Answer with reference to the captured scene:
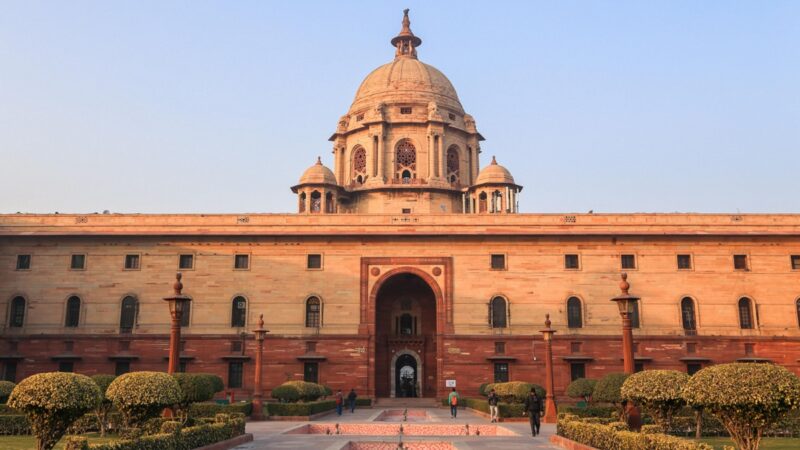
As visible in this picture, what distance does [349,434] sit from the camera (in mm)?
22953

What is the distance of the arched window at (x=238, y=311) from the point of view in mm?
38000

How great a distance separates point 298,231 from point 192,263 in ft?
19.4

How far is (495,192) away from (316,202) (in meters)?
11.8

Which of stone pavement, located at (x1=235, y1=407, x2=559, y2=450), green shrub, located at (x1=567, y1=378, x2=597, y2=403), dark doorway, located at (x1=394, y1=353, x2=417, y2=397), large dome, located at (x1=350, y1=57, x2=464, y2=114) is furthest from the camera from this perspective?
large dome, located at (x1=350, y1=57, x2=464, y2=114)

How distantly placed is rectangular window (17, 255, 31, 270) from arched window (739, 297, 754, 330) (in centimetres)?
3802

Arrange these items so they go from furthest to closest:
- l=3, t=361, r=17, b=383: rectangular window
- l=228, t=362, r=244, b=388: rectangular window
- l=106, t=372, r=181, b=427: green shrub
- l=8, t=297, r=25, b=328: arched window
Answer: l=8, t=297, r=25, b=328: arched window → l=3, t=361, r=17, b=383: rectangular window → l=228, t=362, r=244, b=388: rectangular window → l=106, t=372, r=181, b=427: green shrub

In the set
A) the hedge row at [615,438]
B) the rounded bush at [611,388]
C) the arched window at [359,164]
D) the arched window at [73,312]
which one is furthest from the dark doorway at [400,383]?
the hedge row at [615,438]

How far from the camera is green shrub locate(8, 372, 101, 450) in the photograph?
13242 millimetres

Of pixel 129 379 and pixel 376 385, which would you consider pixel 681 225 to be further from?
pixel 129 379

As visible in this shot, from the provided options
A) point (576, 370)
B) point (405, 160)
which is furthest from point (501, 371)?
point (405, 160)

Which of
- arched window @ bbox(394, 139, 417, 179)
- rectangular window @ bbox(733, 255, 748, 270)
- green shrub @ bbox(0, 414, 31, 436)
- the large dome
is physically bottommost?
green shrub @ bbox(0, 414, 31, 436)

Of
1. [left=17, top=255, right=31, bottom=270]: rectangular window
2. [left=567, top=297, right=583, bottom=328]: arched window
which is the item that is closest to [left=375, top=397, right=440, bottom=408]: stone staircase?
[left=567, top=297, right=583, bottom=328]: arched window

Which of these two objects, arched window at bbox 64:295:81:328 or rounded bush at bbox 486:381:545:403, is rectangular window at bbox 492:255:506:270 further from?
arched window at bbox 64:295:81:328

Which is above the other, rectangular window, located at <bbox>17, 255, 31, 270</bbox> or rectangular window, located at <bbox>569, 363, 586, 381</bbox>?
rectangular window, located at <bbox>17, 255, 31, 270</bbox>
